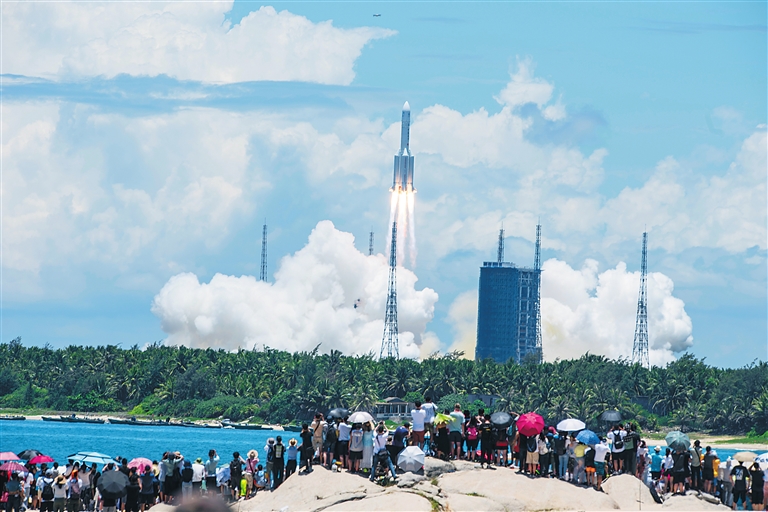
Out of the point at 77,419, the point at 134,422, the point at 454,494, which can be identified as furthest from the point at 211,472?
the point at 77,419

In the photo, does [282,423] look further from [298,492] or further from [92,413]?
[298,492]

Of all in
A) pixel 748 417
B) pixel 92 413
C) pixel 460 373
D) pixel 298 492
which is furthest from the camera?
pixel 92 413

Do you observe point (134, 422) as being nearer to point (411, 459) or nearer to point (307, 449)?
point (307, 449)

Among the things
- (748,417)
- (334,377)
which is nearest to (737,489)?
(748,417)

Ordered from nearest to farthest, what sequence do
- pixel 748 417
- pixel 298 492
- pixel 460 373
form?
1. pixel 298 492
2. pixel 748 417
3. pixel 460 373

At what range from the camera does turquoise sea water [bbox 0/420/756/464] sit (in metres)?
133

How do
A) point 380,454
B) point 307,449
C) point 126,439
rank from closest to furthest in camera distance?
1. point 380,454
2. point 307,449
3. point 126,439

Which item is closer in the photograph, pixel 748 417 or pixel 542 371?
pixel 748 417

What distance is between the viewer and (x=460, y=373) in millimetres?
182500

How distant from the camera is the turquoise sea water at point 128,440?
133 m

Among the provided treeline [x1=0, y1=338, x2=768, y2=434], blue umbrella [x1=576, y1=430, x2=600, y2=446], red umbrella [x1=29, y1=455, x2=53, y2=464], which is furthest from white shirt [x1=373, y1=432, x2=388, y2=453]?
treeline [x1=0, y1=338, x2=768, y2=434]

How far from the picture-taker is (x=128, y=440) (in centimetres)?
15188

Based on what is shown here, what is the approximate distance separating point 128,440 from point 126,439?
185 cm

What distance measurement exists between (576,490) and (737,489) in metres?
6.55
